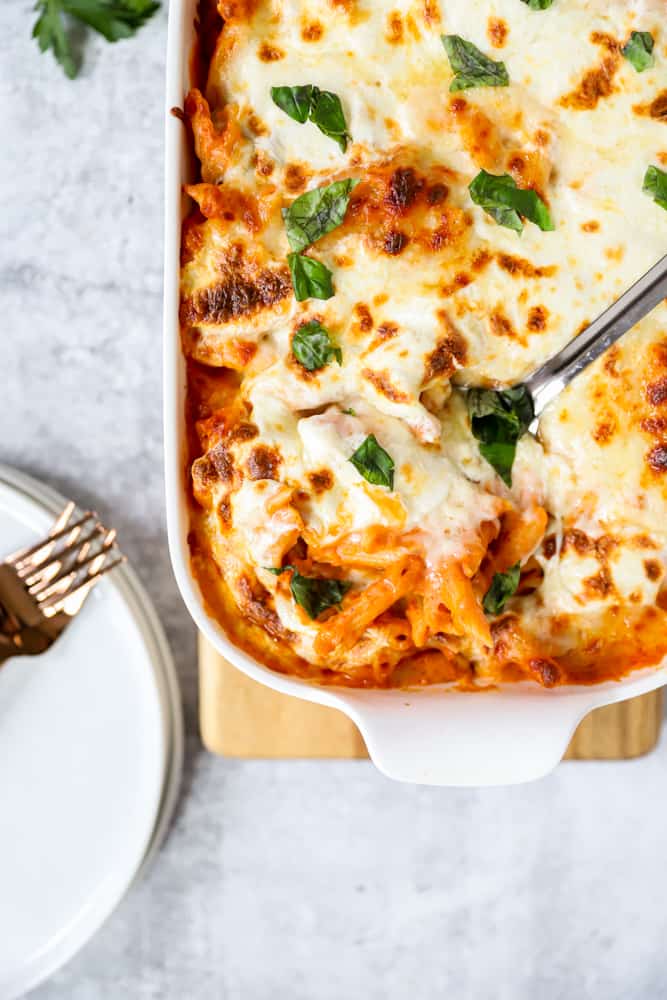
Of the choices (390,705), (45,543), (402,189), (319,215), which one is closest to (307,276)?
(319,215)

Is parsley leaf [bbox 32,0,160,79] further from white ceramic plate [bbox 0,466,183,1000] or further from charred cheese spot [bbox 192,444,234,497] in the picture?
charred cheese spot [bbox 192,444,234,497]

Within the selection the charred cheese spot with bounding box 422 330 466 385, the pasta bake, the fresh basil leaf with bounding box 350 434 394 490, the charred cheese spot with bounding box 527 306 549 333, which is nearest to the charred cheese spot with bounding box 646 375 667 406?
the pasta bake

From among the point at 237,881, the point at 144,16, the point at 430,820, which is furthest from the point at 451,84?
the point at 237,881

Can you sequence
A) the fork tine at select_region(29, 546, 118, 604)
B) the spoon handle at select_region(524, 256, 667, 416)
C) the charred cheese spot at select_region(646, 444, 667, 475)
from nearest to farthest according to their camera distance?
the spoon handle at select_region(524, 256, 667, 416) → the charred cheese spot at select_region(646, 444, 667, 475) → the fork tine at select_region(29, 546, 118, 604)

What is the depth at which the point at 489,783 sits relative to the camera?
178 cm

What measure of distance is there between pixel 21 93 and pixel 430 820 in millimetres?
2148

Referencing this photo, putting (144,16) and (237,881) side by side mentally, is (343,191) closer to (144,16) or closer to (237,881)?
(144,16)

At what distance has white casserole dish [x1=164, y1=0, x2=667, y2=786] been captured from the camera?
1.78m

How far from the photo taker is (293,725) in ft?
7.89

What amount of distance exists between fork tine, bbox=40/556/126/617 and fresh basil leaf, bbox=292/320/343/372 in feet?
2.79

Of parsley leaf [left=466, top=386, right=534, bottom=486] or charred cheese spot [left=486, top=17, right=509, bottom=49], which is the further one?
parsley leaf [left=466, top=386, right=534, bottom=486]

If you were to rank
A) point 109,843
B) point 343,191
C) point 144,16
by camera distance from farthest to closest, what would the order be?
point 109,843, point 144,16, point 343,191

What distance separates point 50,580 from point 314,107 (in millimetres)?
1237

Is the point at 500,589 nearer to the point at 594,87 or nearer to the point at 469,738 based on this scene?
the point at 469,738
